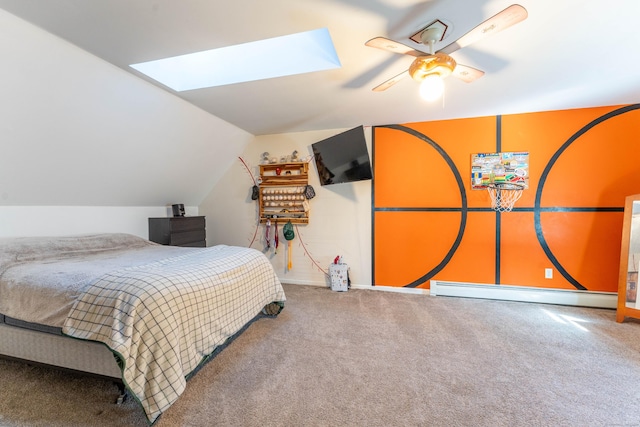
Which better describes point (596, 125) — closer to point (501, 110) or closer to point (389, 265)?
point (501, 110)

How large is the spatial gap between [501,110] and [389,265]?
94.9 inches

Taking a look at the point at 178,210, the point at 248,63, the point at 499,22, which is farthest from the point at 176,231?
the point at 499,22

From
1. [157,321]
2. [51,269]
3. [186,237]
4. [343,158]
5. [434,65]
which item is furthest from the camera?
[186,237]

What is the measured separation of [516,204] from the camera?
11.0ft

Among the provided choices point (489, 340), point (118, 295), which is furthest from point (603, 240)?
point (118, 295)

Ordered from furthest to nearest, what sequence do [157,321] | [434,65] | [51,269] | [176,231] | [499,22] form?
1. [176,231]
2. [51,269]
3. [434,65]
4. [157,321]
5. [499,22]

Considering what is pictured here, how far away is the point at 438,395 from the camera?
5.53 feet

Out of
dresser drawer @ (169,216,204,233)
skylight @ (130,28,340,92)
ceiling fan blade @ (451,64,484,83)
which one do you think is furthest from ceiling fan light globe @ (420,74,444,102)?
dresser drawer @ (169,216,204,233)

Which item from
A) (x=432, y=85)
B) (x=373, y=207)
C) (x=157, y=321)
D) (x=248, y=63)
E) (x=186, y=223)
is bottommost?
(x=157, y=321)

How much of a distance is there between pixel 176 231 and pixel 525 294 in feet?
15.3

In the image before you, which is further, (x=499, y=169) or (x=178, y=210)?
(x=178, y=210)

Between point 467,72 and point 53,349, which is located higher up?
point 467,72

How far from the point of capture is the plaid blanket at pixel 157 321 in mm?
1424

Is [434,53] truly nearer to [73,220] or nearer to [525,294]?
[525,294]
